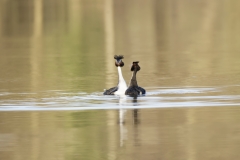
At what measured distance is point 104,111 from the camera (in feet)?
57.7

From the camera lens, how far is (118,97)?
19.7 m

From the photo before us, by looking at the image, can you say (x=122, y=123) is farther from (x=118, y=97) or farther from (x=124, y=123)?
(x=118, y=97)

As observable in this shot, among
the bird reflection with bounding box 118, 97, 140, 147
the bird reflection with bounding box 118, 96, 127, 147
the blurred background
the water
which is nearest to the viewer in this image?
the water

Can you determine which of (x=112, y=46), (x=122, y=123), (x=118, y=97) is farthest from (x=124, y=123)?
(x=112, y=46)

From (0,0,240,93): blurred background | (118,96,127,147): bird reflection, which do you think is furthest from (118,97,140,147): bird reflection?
(0,0,240,93): blurred background

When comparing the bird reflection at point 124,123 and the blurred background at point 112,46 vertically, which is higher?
the bird reflection at point 124,123

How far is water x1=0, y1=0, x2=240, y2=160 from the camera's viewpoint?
14047 mm

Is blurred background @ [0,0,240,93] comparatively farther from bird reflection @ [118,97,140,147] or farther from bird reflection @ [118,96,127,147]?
bird reflection @ [118,97,140,147]

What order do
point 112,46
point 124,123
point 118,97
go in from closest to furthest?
point 124,123 < point 118,97 < point 112,46

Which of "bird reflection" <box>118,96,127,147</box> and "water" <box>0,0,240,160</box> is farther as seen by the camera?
"bird reflection" <box>118,96,127,147</box>

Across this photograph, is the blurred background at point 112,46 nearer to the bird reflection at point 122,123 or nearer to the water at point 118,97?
the water at point 118,97

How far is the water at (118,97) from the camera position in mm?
14047

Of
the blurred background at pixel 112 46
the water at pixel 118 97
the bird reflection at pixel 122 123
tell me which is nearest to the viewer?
the water at pixel 118 97

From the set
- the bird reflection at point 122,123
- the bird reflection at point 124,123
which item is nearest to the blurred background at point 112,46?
the bird reflection at point 122,123
